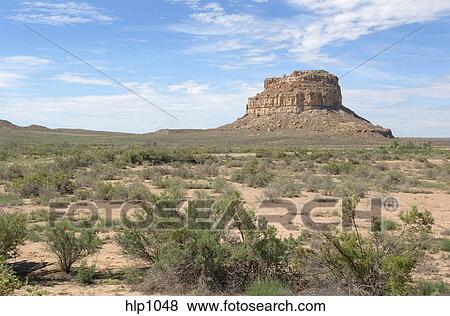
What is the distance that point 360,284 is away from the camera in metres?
7.65

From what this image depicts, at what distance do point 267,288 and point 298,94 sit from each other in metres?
119

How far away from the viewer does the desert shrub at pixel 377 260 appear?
23.8ft

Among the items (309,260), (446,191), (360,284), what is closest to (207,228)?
(309,260)

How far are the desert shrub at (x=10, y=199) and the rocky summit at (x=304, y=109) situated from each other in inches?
3612

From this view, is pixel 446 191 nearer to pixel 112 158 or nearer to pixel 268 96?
pixel 112 158

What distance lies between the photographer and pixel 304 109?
405 feet

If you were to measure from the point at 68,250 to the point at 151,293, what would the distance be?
2.45 m

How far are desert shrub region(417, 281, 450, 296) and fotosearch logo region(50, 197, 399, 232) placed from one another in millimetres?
1163

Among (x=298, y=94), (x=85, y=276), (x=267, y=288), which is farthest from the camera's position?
(x=298, y=94)

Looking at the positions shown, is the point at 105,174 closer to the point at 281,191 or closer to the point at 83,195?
the point at 83,195

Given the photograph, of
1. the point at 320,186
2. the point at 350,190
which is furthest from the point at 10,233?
the point at 320,186

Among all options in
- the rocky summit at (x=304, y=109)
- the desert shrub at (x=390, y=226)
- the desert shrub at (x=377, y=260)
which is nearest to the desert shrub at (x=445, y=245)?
the desert shrub at (x=390, y=226)

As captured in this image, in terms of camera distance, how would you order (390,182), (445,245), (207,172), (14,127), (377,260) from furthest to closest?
1. (14,127)
2. (207,172)
3. (390,182)
4. (445,245)
5. (377,260)

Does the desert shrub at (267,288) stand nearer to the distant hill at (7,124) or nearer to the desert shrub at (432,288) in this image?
the desert shrub at (432,288)
